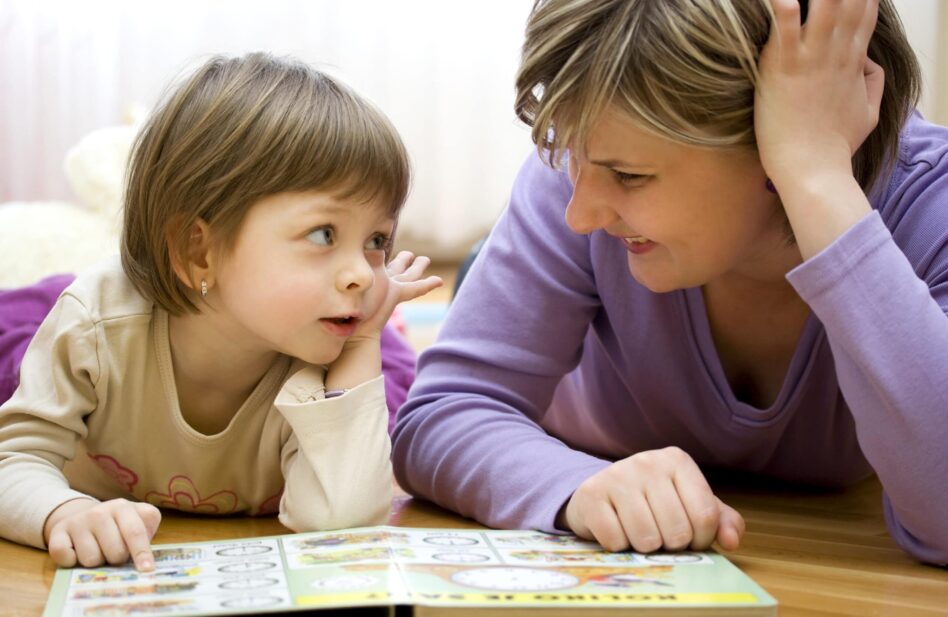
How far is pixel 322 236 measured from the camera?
1.05 metres

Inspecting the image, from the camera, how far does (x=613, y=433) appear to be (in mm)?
1399

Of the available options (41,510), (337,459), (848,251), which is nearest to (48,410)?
(41,510)

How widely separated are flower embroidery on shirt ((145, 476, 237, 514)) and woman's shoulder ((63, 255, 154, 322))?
0.18 metres

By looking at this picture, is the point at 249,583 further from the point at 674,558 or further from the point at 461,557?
the point at 674,558

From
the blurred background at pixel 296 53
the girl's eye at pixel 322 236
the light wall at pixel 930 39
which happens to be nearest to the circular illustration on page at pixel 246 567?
the girl's eye at pixel 322 236

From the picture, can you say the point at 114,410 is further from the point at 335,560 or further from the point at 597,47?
the point at 597,47

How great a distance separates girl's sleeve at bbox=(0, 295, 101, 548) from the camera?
0.98 metres

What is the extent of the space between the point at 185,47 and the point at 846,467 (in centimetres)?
272

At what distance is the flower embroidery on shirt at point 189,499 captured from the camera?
45.3 inches

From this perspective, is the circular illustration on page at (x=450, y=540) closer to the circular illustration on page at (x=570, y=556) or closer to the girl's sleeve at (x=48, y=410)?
the circular illustration on page at (x=570, y=556)

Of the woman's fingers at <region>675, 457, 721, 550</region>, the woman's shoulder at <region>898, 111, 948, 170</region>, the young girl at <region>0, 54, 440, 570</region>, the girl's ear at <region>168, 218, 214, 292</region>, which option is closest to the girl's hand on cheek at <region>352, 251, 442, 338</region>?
the young girl at <region>0, 54, 440, 570</region>

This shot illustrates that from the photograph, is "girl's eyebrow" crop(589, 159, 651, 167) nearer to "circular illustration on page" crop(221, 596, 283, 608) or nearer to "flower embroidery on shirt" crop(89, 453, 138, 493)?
"circular illustration on page" crop(221, 596, 283, 608)

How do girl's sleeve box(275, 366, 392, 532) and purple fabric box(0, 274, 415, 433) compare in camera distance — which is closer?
girl's sleeve box(275, 366, 392, 532)

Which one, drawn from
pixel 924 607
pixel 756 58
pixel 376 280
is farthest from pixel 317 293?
pixel 924 607
